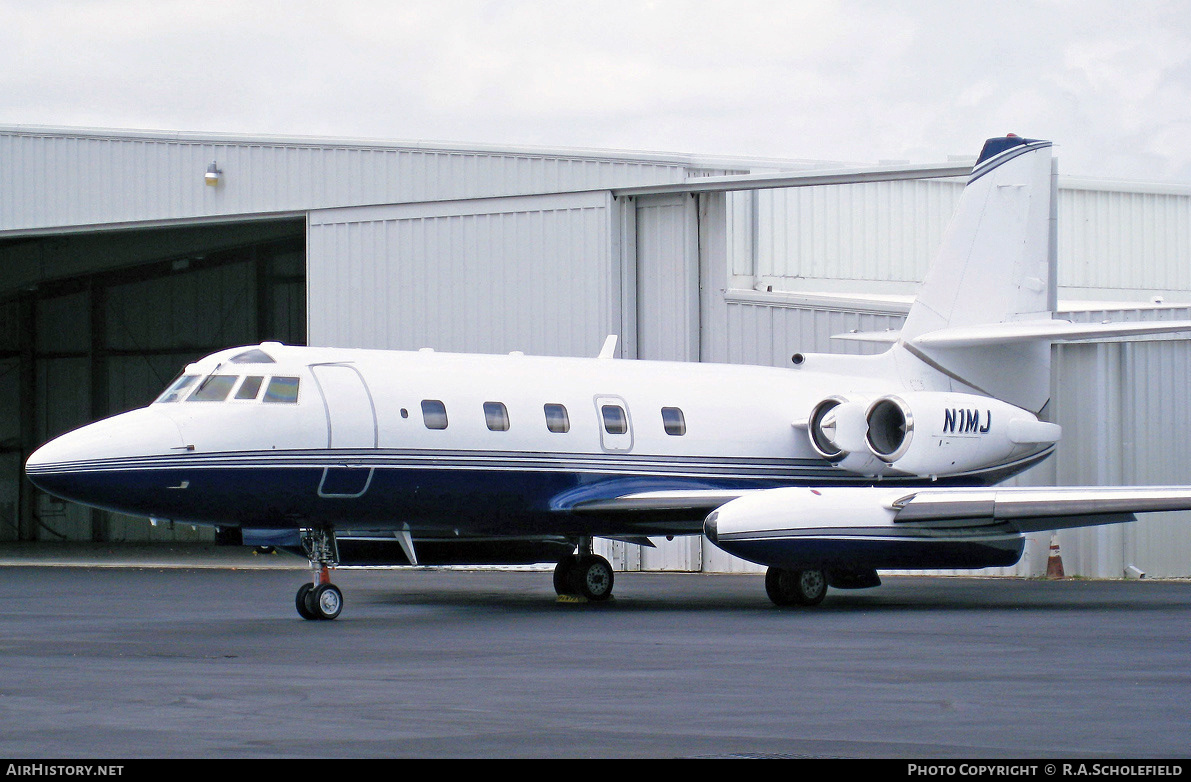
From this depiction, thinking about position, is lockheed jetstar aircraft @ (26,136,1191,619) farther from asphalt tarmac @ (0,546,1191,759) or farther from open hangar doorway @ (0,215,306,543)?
open hangar doorway @ (0,215,306,543)

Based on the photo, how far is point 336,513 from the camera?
16953 millimetres

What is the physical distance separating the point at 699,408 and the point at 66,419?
1234 inches

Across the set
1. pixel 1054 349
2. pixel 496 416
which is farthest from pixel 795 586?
pixel 1054 349

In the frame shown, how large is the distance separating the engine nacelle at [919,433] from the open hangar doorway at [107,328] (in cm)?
2301

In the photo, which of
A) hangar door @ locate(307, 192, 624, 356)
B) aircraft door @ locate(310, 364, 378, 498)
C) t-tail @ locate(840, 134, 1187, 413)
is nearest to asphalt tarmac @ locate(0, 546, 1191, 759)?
aircraft door @ locate(310, 364, 378, 498)

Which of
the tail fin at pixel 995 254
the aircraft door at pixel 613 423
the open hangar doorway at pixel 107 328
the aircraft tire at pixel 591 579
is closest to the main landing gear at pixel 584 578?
the aircraft tire at pixel 591 579

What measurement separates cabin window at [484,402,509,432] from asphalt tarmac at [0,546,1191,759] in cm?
213

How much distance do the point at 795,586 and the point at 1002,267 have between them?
6.29 meters

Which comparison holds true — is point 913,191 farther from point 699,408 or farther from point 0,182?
point 0,182

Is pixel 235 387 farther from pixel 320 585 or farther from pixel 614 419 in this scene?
pixel 614 419

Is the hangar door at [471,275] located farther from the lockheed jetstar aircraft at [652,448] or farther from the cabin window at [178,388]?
the cabin window at [178,388]

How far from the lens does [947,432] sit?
19.8m

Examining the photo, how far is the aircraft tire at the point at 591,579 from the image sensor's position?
783 inches
